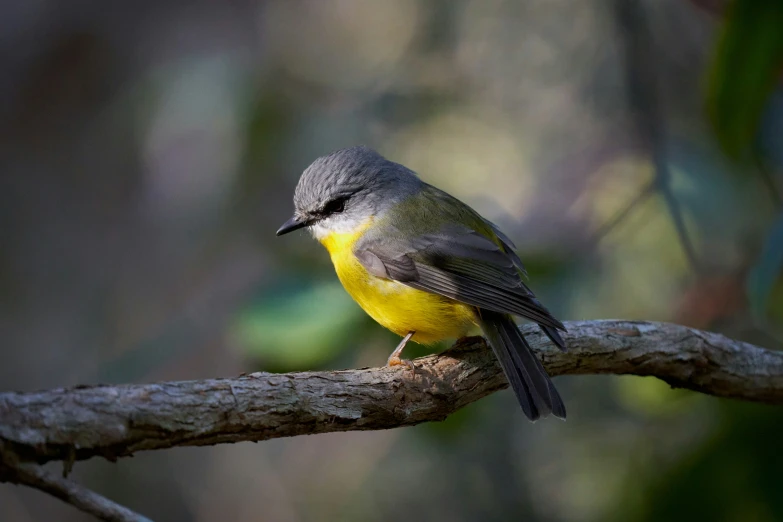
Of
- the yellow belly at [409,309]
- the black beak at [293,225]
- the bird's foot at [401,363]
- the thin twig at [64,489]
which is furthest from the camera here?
the black beak at [293,225]

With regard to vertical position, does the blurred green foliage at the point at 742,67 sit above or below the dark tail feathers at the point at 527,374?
Result: above

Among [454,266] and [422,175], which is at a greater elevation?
[422,175]

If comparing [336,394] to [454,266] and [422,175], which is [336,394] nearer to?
[454,266]

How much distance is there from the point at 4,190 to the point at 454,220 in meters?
4.99

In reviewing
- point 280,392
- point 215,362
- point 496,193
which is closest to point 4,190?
point 215,362

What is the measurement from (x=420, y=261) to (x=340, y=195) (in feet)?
2.21

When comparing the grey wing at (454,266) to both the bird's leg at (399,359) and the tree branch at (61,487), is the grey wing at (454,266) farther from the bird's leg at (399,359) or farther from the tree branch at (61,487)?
the tree branch at (61,487)

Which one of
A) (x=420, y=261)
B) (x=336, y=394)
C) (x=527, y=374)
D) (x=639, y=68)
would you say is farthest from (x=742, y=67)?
(x=336, y=394)

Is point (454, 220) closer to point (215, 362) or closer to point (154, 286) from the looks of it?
point (215, 362)

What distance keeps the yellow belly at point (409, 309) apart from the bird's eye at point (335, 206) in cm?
46

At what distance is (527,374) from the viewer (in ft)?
9.79

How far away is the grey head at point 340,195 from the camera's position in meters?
3.90

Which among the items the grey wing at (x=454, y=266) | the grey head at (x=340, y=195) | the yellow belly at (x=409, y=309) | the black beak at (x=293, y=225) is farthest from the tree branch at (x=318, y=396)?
the black beak at (x=293, y=225)

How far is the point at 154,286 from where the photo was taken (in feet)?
23.2
